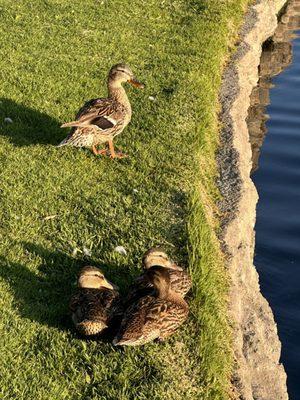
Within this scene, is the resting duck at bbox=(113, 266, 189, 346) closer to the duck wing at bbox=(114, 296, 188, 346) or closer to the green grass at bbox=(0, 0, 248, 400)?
the duck wing at bbox=(114, 296, 188, 346)

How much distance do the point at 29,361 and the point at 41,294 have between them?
87cm

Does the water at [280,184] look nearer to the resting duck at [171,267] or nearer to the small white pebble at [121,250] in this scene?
the resting duck at [171,267]

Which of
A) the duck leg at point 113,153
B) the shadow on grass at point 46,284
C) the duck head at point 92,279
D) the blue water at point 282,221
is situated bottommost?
the blue water at point 282,221

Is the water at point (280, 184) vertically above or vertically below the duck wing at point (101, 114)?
below

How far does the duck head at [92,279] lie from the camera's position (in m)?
6.31

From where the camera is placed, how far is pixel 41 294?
6.60m

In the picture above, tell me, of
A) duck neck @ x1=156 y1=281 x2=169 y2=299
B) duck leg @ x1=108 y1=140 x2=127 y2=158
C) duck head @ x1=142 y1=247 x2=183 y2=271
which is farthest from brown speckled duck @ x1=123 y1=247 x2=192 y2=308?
duck leg @ x1=108 y1=140 x2=127 y2=158

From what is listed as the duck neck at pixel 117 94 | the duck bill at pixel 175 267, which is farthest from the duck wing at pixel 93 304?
the duck neck at pixel 117 94

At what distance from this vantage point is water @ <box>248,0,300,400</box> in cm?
875

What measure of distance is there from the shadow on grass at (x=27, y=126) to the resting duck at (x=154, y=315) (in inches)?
151

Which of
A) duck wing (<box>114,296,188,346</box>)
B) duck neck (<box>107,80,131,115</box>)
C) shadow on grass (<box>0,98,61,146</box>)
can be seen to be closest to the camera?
duck wing (<box>114,296,188,346</box>)

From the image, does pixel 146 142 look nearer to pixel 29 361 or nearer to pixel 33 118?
pixel 33 118

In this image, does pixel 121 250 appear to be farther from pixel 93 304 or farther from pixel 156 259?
pixel 93 304

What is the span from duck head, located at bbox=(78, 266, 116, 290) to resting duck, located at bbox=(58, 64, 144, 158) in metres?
2.49
